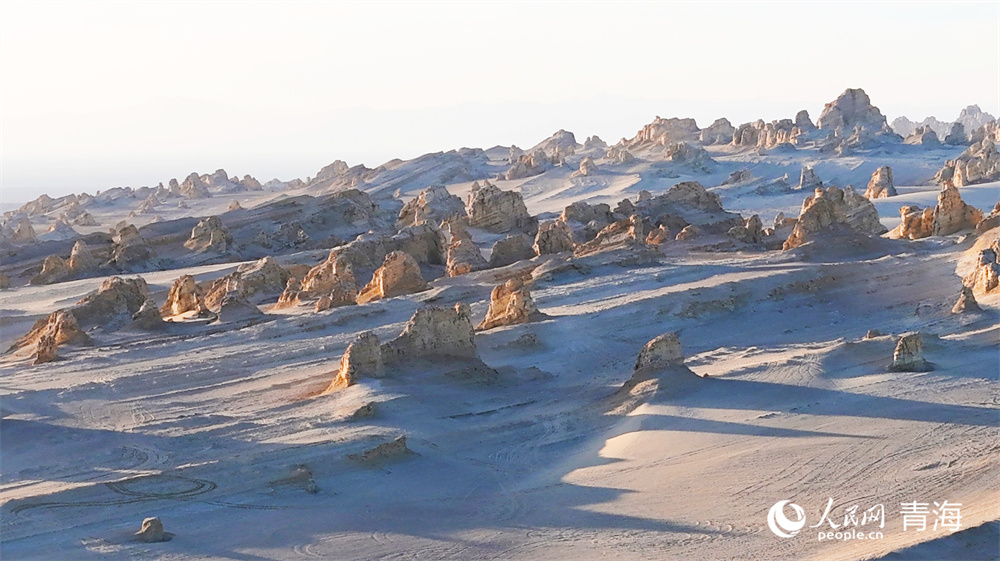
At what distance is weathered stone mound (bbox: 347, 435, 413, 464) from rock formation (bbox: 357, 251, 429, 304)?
1059 cm

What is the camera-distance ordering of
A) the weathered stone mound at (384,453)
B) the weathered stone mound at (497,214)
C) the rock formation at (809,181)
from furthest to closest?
the rock formation at (809,181) → the weathered stone mound at (497,214) → the weathered stone mound at (384,453)

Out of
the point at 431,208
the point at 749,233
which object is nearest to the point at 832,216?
the point at 749,233

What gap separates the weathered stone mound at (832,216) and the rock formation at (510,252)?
20.2ft

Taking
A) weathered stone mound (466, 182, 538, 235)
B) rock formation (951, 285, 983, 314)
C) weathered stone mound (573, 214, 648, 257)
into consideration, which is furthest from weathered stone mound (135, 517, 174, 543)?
weathered stone mound (466, 182, 538, 235)

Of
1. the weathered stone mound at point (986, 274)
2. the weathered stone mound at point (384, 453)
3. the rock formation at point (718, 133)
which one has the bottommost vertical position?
the weathered stone mound at point (384, 453)

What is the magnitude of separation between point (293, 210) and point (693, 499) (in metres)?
32.1

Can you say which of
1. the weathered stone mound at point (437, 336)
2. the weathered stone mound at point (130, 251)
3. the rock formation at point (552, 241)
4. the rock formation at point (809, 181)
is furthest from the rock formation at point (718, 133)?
the weathered stone mound at point (437, 336)

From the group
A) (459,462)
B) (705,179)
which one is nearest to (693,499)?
(459,462)

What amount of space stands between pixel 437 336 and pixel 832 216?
1549 centimetres

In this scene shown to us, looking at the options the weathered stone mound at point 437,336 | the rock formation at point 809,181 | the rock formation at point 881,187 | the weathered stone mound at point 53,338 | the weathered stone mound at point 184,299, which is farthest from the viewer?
the rock formation at point 809,181

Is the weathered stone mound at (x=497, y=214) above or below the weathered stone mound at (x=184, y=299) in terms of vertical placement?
above

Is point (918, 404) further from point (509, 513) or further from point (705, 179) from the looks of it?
point (705, 179)

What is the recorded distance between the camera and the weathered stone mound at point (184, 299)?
2506cm

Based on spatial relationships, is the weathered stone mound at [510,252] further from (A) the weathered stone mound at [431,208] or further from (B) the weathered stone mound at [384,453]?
(B) the weathered stone mound at [384,453]
